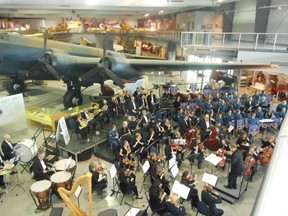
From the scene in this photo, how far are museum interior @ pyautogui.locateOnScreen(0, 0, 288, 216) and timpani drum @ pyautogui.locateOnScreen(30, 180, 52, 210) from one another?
42mm

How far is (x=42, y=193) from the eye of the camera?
795 cm

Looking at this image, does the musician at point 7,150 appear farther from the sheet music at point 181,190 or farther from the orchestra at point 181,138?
the sheet music at point 181,190

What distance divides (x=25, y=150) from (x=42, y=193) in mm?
2811

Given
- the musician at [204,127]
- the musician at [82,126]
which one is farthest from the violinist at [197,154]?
the musician at [82,126]

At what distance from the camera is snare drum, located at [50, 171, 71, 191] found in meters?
8.35

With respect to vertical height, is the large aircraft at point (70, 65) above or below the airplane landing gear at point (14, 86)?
above

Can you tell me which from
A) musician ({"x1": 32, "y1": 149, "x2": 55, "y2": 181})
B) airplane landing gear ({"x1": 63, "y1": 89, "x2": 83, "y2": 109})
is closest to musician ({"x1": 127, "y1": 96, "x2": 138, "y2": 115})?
airplane landing gear ({"x1": 63, "y1": 89, "x2": 83, "y2": 109})

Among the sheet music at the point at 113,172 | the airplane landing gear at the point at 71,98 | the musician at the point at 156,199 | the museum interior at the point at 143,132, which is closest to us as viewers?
the musician at the point at 156,199

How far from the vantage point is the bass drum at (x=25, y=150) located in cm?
1009

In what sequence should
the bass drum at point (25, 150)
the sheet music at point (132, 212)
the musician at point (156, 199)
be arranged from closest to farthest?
the sheet music at point (132, 212)
the musician at point (156, 199)
the bass drum at point (25, 150)

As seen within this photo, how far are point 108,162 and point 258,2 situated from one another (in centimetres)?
Result: 2056

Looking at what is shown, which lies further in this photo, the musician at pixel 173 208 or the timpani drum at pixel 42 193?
the timpani drum at pixel 42 193

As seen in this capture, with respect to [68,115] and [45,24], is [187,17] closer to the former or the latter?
[68,115]

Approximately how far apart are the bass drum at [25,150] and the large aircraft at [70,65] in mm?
5713
